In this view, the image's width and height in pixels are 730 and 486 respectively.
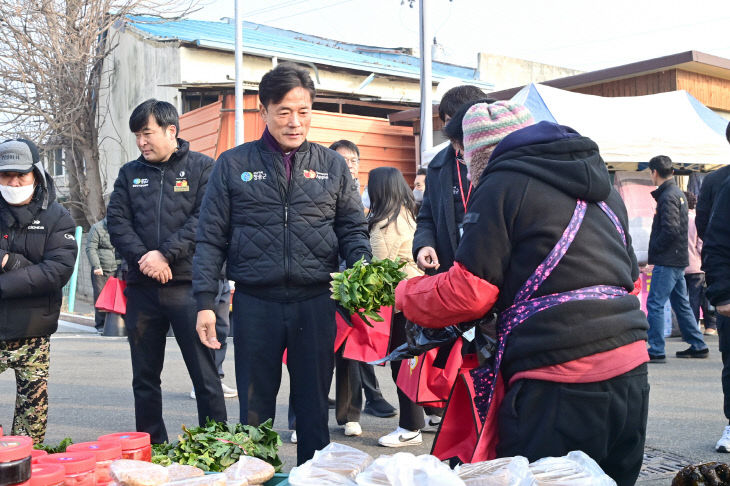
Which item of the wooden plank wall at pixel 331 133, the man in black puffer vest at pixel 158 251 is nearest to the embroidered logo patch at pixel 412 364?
the man in black puffer vest at pixel 158 251

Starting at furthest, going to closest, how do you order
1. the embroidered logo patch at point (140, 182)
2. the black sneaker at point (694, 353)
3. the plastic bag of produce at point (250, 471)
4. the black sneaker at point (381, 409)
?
the black sneaker at point (694, 353) → the black sneaker at point (381, 409) → the embroidered logo patch at point (140, 182) → the plastic bag of produce at point (250, 471)

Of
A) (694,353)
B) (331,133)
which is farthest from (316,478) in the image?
(331,133)

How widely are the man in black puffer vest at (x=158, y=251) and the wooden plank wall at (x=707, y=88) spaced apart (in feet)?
36.9

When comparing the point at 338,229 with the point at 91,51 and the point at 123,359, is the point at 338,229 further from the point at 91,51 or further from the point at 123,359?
the point at 91,51

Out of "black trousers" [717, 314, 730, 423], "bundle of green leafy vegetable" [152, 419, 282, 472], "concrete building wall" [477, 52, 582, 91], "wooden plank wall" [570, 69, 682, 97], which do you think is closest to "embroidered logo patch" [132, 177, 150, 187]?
"bundle of green leafy vegetable" [152, 419, 282, 472]

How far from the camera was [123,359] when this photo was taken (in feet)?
36.1

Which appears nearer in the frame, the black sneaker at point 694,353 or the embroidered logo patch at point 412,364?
the embroidered logo patch at point 412,364

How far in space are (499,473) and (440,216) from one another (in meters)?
2.40

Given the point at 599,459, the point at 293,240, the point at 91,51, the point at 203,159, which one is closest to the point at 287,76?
the point at 293,240

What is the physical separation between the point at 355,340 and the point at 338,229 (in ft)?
4.38

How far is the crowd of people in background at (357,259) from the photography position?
2709 mm

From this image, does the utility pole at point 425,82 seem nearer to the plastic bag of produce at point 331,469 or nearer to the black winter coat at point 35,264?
the black winter coat at point 35,264

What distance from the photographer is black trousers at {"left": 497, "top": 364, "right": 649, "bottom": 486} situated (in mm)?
2664

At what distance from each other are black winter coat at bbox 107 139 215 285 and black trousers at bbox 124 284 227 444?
0.11 m
